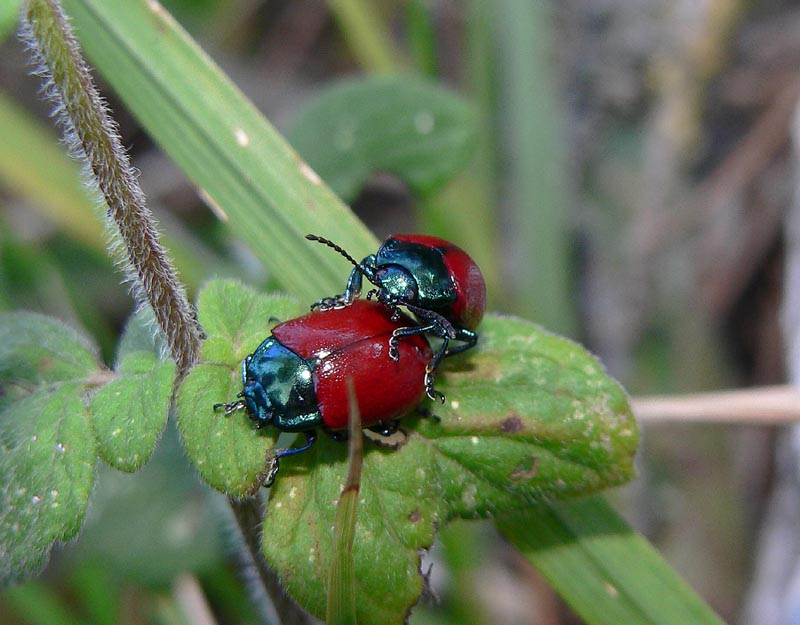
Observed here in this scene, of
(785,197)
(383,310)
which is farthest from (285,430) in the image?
(785,197)

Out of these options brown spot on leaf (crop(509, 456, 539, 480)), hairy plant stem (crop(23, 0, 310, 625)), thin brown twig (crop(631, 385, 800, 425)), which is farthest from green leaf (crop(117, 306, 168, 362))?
thin brown twig (crop(631, 385, 800, 425))

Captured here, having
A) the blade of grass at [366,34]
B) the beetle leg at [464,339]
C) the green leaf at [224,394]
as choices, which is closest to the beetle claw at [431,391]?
the beetle leg at [464,339]

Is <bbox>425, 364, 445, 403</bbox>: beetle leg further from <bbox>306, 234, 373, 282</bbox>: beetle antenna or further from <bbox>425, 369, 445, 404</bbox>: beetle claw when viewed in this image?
<bbox>306, 234, 373, 282</bbox>: beetle antenna

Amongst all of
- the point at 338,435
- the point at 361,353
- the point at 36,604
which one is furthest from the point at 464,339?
the point at 36,604

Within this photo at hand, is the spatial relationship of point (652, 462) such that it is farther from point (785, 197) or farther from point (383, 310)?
point (383, 310)

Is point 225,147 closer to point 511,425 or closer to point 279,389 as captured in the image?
point 279,389

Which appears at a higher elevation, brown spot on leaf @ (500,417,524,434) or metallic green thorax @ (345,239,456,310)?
metallic green thorax @ (345,239,456,310)
